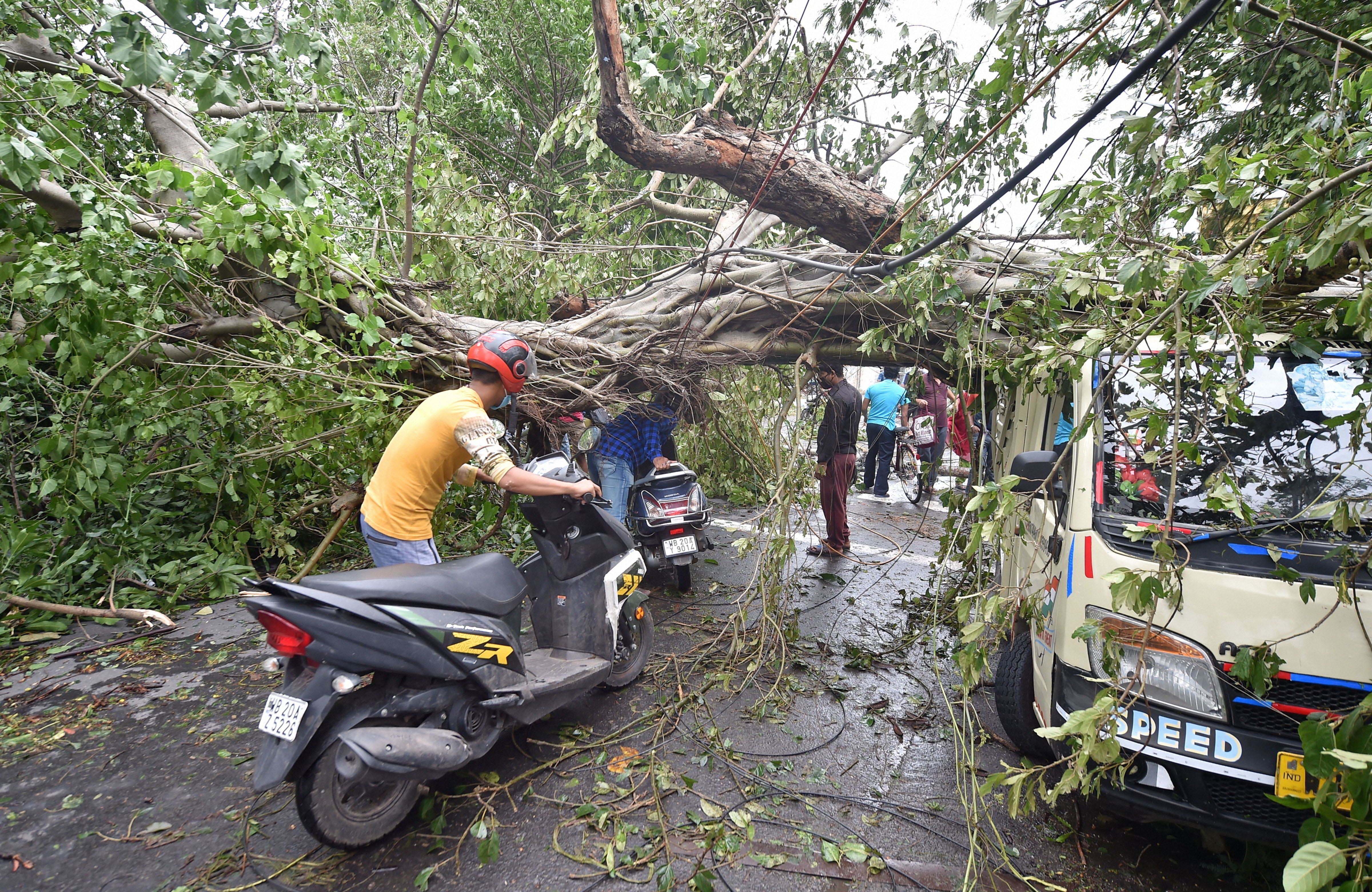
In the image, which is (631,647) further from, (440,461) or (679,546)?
(440,461)

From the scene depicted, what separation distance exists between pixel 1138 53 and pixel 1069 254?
1.30 metres

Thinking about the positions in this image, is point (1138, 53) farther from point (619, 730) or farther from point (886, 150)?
point (619, 730)

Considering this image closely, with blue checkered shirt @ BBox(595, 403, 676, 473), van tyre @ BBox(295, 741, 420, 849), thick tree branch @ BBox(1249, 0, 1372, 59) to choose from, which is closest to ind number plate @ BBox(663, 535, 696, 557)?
blue checkered shirt @ BBox(595, 403, 676, 473)

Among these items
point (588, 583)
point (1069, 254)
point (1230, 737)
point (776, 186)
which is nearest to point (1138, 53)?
point (1069, 254)

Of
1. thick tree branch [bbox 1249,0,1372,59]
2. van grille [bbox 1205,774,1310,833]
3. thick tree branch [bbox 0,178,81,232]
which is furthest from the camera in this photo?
thick tree branch [bbox 0,178,81,232]

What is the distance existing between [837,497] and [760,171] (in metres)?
3.36

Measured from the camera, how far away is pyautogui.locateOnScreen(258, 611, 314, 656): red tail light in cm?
237

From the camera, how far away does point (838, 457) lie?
6918mm

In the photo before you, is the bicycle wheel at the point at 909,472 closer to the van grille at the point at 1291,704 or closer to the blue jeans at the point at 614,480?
the blue jeans at the point at 614,480

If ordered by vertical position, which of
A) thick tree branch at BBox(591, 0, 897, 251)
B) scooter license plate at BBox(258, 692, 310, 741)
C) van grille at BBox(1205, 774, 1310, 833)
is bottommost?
van grille at BBox(1205, 774, 1310, 833)

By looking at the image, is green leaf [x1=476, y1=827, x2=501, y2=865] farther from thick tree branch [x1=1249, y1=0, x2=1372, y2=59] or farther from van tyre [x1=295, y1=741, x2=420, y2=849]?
thick tree branch [x1=1249, y1=0, x2=1372, y2=59]

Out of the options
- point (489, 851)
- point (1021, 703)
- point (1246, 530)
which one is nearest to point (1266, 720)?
point (1246, 530)

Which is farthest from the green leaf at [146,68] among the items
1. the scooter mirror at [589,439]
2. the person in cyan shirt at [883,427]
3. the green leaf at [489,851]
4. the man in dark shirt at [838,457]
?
the person in cyan shirt at [883,427]

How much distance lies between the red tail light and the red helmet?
4.35 ft
